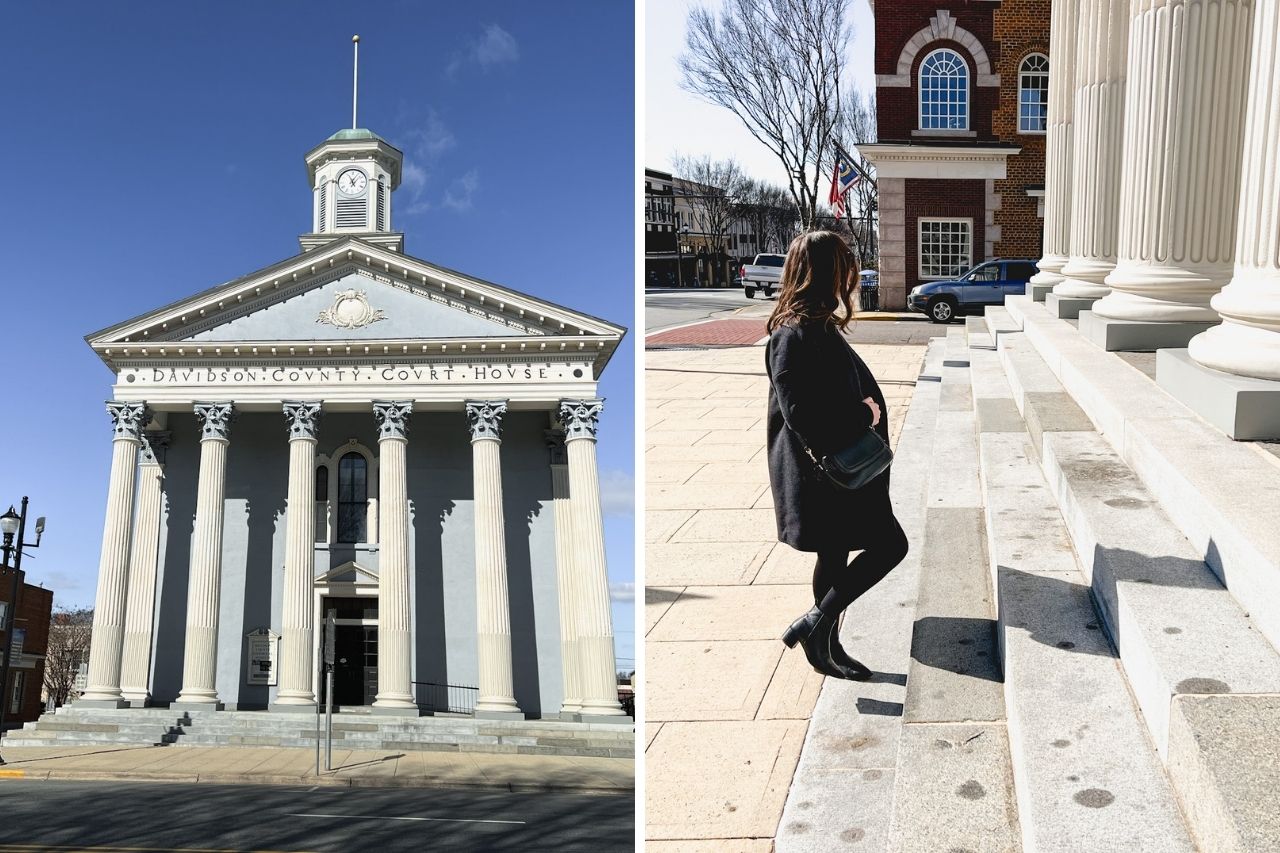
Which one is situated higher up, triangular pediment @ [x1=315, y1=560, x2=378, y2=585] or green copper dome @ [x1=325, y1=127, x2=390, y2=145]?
green copper dome @ [x1=325, y1=127, x2=390, y2=145]

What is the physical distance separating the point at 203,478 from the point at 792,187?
80.3ft

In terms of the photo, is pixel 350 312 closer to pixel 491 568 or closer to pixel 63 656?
pixel 491 568

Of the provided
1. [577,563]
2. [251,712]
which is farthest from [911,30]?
[251,712]

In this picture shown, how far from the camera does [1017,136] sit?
40188mm

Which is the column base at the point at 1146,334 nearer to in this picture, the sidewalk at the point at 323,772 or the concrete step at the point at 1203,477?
the concrete step at the point at 1203,477

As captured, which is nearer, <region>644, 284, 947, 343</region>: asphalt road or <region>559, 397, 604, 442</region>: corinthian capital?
<region>644, 284, 947, 343</region>: asphalt road

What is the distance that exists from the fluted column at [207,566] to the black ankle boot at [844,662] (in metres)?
27.6

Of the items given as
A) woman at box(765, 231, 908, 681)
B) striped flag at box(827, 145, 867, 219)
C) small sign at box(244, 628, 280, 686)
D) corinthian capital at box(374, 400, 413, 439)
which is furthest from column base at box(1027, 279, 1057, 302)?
small sign at box(244, 628, 280, 686)

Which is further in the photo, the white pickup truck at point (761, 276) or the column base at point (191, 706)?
the white pickup truck at point (761, 276)

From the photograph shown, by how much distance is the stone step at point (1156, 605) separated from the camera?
3.81 metres

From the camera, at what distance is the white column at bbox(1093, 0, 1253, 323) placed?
29.8 feet

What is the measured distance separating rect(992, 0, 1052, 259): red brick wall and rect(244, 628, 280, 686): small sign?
25441 mm

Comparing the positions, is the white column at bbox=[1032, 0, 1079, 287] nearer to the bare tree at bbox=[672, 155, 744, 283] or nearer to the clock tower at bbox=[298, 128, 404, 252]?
the clock tower at bbox=[298, 128, 404, 252]

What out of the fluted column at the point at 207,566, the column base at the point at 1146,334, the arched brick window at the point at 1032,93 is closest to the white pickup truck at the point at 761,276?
the arched brick window at the point at 1032,93
